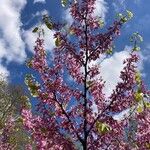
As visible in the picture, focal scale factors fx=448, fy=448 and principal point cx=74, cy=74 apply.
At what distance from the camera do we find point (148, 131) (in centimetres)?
1220

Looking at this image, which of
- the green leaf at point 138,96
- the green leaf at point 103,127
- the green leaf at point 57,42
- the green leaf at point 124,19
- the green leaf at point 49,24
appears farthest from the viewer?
the green leaf at point 124,19

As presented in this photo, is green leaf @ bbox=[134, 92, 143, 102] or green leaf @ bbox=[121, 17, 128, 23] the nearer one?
green leaf @ bbox=[134, 92, 143, 102]

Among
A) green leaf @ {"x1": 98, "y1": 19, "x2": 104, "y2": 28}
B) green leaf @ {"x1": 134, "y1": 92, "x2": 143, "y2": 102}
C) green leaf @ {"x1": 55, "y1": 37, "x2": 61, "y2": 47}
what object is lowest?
green leaf @ {"x1": 134, "y1": 92, "x2": 143, "y2": 102}

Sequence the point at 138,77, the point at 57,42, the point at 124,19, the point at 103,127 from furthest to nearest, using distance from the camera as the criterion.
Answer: the point at 124,19 < the point at 57,42 < the point at 138,77 < the point at 103,127

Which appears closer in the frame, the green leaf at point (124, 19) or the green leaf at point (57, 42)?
the green leaf at point (57, 42)

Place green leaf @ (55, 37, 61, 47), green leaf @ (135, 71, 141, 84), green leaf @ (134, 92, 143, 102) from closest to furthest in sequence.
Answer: green leaf @ (134, 92, 143, 102) → green leaf @ (135, 71, 141, 84) → green leaf @ (55, 37, 61, 47)

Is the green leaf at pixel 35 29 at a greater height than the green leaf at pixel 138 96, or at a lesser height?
greater

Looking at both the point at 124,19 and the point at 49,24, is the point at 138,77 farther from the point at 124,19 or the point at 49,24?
the point at 49,24

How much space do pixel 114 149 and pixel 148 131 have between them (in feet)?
4.58

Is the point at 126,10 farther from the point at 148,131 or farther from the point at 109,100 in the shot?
the point at 148,131

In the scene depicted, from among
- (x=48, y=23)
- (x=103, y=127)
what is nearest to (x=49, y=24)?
(x=48, y=23)

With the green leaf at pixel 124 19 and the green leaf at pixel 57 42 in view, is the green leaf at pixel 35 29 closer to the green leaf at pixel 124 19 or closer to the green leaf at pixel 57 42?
the green leaf at pixel 57 42

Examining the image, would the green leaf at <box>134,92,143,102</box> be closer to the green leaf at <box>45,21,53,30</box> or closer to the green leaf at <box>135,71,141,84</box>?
the green leaf at <box>135,71,141,84</box>

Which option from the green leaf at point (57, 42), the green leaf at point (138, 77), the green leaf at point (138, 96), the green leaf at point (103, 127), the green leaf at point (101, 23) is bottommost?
the green leaf at point (103, 127)
